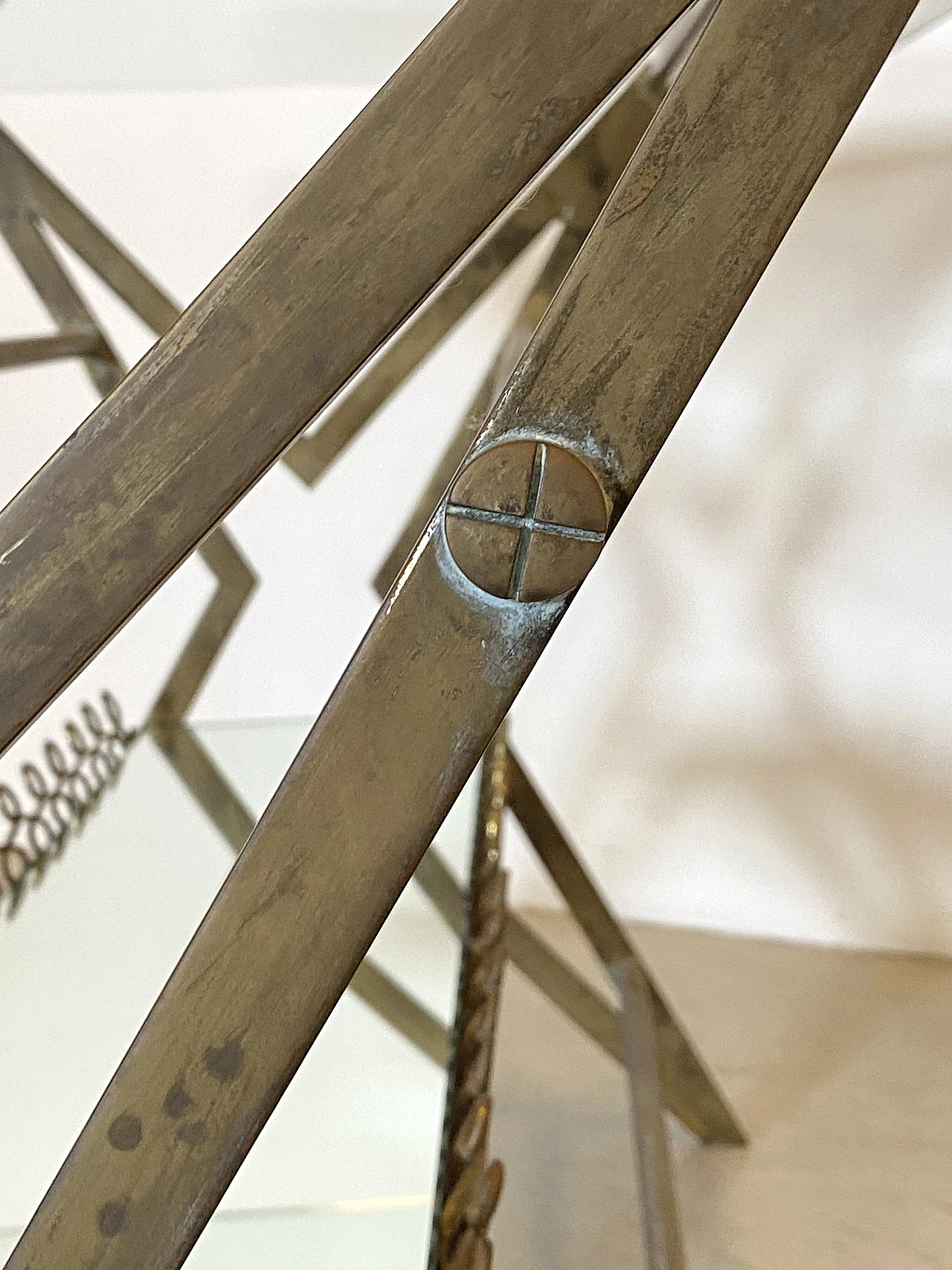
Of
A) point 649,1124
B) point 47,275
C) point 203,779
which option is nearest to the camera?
point 649,1124

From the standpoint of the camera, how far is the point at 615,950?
116 cm

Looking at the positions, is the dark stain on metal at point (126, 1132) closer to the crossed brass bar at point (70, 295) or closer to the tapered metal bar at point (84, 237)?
the crossed brass bar at point (70, 295)

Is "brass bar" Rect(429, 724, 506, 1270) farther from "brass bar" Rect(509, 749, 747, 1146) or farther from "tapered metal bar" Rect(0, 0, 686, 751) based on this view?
"tapered metal bar" Rect(0, 0, 686, 751)

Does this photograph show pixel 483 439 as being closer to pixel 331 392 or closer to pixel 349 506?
pixel 331 392

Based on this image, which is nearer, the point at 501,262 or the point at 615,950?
the point at 501,262

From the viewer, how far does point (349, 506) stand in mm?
1694

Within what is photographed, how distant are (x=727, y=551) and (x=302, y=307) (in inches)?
49.7

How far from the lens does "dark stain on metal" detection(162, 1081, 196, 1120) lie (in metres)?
0.39

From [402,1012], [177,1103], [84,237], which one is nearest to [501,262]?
[84,237]

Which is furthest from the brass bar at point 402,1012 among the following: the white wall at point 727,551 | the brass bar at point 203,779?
the white wall at point 727,551

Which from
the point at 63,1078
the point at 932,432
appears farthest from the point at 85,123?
the point at 63,1078

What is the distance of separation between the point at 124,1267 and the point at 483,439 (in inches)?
11.2

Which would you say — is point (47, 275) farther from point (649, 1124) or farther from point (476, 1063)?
point (649, 1124)

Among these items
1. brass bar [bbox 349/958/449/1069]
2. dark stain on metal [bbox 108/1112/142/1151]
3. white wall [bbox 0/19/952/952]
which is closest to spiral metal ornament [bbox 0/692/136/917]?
brass bar [bbox 349/958/449/1069]
